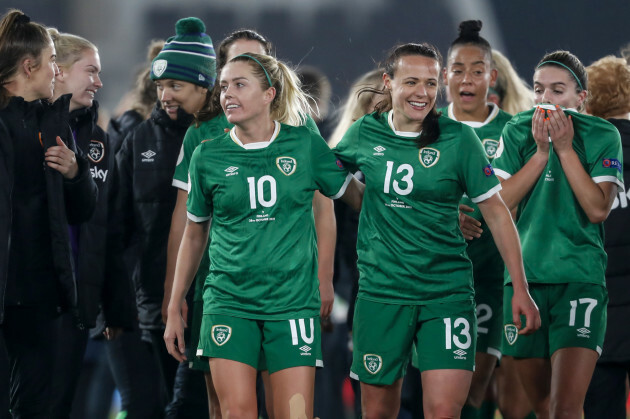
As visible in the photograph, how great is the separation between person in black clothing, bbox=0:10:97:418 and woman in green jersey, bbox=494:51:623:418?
207cm

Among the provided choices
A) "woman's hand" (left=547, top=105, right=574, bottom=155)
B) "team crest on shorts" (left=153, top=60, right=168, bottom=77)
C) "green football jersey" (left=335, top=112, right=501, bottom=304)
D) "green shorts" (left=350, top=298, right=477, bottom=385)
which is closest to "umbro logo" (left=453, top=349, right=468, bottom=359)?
"green shorts" (left=350, top=298, right=477, bottom=385)

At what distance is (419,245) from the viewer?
4.33m

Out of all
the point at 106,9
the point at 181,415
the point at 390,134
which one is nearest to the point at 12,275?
the point at 181,415

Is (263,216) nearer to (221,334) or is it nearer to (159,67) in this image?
(221,334)

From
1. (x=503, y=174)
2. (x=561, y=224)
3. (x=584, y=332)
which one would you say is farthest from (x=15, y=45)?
(x=584, y=332)

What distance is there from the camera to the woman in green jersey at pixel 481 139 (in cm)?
506

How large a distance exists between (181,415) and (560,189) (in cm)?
224

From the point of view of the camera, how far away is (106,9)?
9.23m

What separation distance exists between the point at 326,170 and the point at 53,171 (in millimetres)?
1240

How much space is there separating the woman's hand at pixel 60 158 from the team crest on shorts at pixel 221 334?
41.1 inches

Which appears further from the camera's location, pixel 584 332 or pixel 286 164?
pixel 584 332

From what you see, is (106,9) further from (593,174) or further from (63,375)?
(593,174)

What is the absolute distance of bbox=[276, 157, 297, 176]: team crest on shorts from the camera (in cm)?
421

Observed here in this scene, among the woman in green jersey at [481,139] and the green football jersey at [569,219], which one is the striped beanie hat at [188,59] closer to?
the woman in green jersey at [481,139]
